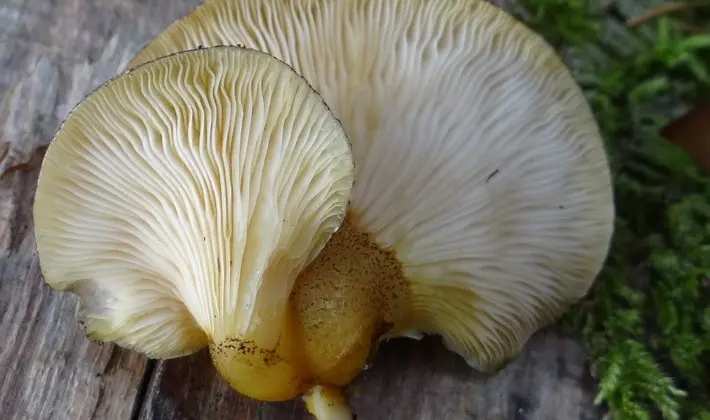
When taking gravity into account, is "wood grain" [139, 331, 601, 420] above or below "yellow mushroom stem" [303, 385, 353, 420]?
below

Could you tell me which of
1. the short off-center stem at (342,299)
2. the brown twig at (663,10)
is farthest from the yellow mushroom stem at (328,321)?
the brown twig at (663,10)

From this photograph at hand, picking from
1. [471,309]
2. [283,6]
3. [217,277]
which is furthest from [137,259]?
[471,309]

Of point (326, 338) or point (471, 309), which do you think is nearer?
point (326, 338)

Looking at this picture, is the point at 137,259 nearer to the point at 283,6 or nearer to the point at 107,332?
the point at 107,332

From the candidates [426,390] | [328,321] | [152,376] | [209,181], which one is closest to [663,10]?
[426,390]

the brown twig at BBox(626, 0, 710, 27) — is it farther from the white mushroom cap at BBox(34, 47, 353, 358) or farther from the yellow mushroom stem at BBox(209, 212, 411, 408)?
the white mushroom cap at BBox(34, 47, 353, 358)

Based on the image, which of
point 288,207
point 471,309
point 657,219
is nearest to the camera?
point 288,207

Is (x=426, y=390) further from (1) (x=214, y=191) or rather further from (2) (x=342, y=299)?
(1) (x=214, y=191)

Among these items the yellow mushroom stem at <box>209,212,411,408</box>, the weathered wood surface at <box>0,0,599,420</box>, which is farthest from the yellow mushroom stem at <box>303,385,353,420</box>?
the weathered wood surface at <box>0,0,599,420</box>
